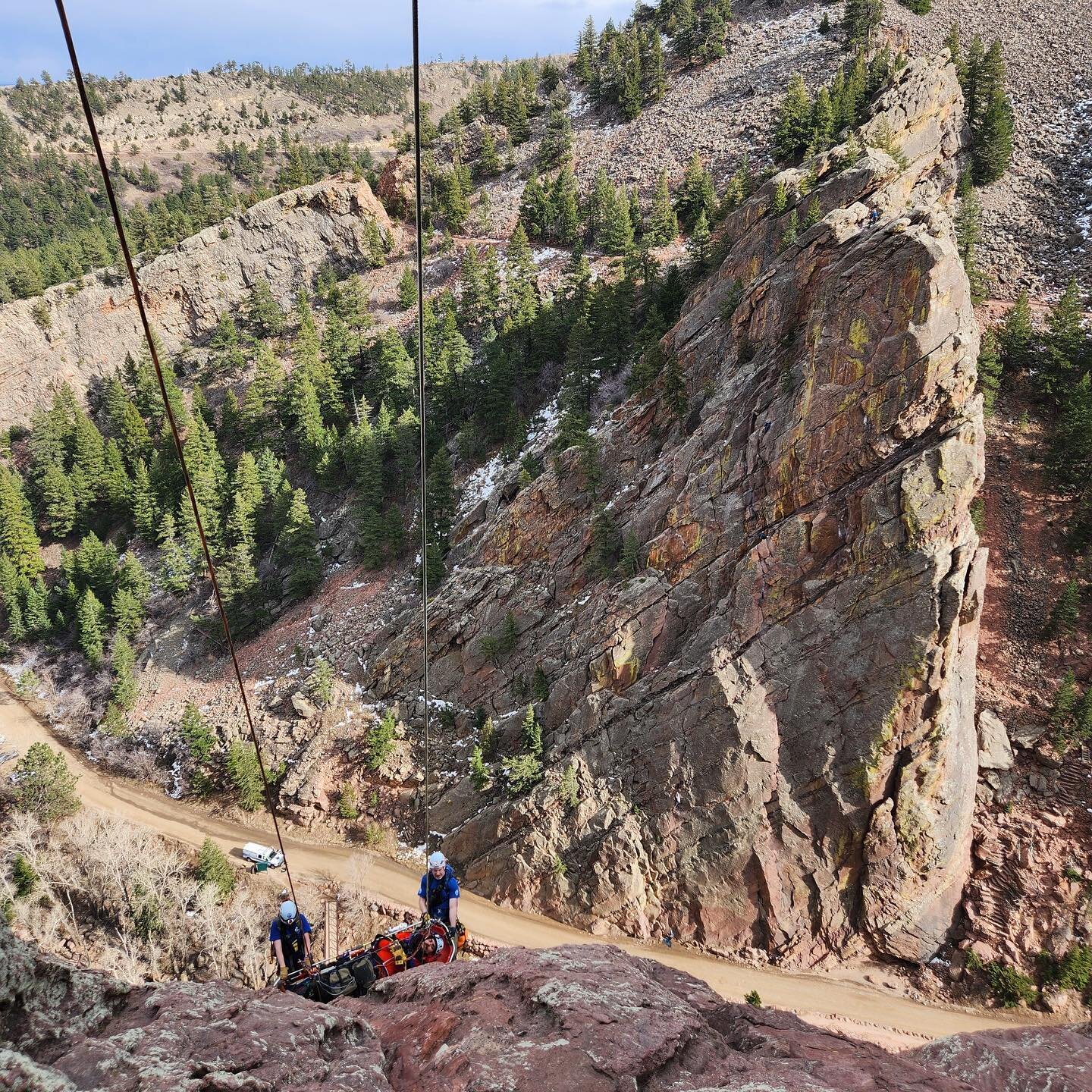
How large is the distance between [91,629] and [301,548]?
1580 cm

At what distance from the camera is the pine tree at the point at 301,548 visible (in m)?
47.7

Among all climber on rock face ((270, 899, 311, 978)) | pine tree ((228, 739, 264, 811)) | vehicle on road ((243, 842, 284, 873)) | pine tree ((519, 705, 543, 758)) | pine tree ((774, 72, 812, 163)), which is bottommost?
vehicle on road ((243, 842, 284, 873))

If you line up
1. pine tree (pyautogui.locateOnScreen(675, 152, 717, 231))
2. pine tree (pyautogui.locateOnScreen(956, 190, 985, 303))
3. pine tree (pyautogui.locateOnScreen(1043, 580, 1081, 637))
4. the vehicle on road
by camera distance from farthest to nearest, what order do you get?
pine tree (pyautogui.locateOnScreen(675, 152, 717, 231)) → pine tree (pyautogui.locateOnScreen(956, 190, 985, 303)) → the vehicle on road → pine tree (pyautogui.locateOnScreen(1043, 580, 1081, 637))

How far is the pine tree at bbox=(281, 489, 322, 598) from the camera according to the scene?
47719mm

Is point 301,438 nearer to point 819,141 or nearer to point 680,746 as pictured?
point 680,746

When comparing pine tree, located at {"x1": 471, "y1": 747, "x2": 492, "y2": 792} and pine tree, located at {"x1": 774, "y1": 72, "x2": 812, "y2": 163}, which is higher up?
pine tree, located at {"x1": 774, "y1": 72, "x2": 812, "y2": 163}

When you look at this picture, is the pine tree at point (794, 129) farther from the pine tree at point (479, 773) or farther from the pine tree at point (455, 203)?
the pine tree at point (479, 773)

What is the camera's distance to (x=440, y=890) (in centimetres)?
1316

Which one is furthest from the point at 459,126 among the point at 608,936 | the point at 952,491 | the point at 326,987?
the point at 326,987

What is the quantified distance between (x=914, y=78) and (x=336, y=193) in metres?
59.1

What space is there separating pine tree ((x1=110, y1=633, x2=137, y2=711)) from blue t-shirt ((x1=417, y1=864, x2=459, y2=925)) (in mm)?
39575

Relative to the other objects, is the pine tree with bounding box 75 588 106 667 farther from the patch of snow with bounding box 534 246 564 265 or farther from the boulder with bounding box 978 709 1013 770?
the boulder with bounding box 978 709 1013 770

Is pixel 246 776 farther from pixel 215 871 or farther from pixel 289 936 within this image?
pixel 289 936

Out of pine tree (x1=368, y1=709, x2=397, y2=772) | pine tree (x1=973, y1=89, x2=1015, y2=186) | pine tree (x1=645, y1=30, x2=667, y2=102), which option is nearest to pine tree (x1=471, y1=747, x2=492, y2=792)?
pine tree (x1=368, y1=709, x2=397, y2=772)
